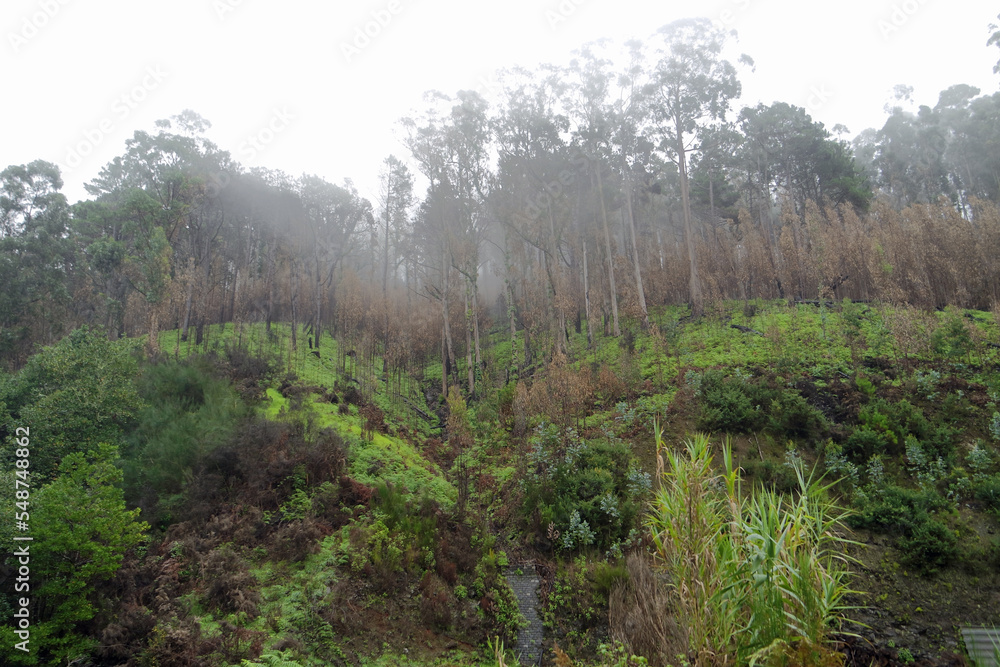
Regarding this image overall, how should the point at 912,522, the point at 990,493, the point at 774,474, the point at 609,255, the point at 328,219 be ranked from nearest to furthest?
the point at 912,522
the point at 990,493
the point at 774,474
the point at 609,255
the point at 328,219

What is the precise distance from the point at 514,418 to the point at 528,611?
7507mm

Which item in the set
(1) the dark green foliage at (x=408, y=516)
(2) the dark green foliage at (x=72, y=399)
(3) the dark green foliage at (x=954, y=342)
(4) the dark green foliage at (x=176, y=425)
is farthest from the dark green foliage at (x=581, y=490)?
(2) the dark green foliage at (x=72, y=399)

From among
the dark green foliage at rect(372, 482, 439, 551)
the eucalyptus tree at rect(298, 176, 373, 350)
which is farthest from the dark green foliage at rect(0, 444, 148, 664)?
the eucalyptus tree at rect(298, 176, 373, 350)

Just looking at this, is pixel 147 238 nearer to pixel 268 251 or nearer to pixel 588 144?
pixel 268 251

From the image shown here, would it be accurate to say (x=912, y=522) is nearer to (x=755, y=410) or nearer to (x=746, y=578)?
(x=755, y=410)

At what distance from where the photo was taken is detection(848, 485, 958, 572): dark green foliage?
783cm

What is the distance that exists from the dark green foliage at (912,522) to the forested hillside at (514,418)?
5 centimetres

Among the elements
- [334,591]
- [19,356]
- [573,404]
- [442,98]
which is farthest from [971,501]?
[19,356]

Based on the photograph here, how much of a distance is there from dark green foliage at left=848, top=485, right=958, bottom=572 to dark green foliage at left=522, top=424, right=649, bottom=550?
3.85 meters

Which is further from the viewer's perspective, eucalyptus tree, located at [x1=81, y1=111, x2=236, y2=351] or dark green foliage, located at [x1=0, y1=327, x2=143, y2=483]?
eucalyptus tree, located at [x1=81, y1=111, x2=236, y2=351]

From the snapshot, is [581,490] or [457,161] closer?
[581,490]

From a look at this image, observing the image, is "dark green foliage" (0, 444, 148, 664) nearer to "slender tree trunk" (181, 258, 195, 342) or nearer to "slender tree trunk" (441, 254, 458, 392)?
"slender tree trunk" (441, 254, 458, 392)

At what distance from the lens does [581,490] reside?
10.6 metres

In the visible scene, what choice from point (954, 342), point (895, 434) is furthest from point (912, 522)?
point (954, 342)
